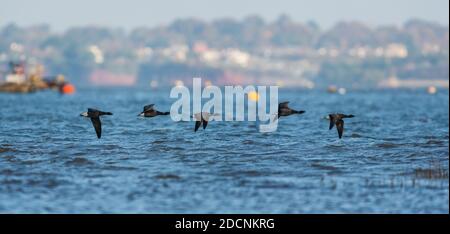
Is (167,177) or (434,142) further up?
(167,177)

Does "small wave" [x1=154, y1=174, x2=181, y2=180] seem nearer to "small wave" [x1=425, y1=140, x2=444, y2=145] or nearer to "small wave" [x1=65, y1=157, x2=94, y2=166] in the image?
"small wave" [x1=65, y1=157, x2=94, y2=166]

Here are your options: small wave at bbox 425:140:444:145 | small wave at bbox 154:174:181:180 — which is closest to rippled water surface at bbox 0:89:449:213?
small wave at bbox 154:174:181:180

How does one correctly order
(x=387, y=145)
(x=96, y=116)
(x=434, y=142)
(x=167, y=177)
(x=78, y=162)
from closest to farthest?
(x=167, y=177) < (x=78, y=162) < (x=96, y=116) < (x=387, y=145) < (x=434, y=142)

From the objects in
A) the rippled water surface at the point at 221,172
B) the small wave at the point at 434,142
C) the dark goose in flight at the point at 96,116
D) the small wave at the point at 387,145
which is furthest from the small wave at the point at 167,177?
the small wave at the point at 434,142

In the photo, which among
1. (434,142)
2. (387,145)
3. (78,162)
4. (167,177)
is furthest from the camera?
(434,142)

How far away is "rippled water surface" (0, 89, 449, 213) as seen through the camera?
26.1 m

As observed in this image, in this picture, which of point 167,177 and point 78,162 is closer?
point 167,177

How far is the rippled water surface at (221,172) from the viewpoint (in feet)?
85.7

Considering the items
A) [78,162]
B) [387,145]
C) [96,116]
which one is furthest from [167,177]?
[387,145]

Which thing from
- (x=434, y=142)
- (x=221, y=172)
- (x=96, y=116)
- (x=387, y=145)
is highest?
(x=96, y=116)

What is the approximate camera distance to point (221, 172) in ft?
107

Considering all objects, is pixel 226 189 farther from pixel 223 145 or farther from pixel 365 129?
pixel 365 129

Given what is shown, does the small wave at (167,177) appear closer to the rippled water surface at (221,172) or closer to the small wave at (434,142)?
the rippled water surface at (221,172)

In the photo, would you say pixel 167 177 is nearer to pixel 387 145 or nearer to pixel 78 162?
pixel 78 162
